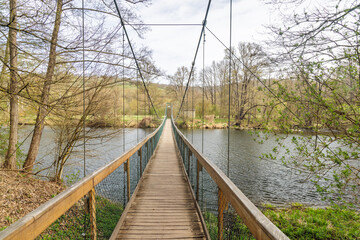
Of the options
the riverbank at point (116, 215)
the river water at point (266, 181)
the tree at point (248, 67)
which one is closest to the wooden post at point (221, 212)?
the riverbank at point (116, 215)

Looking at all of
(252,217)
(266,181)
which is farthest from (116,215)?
(266,181)

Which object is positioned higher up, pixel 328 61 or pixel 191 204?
pixel 328 61

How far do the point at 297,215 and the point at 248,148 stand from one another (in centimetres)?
681

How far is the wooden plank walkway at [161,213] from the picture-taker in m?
1.82

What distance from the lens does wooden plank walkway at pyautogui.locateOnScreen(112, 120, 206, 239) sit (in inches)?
71.8

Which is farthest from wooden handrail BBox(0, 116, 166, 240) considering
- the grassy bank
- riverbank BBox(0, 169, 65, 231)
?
riverbank BBox(0, 169, 65, 231)

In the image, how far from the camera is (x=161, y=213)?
2234mm

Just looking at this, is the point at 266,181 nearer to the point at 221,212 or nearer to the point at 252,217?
the point at 221,212

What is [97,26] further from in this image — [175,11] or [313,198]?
[313,198]

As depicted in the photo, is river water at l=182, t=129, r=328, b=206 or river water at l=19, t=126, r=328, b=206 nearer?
river water at l=19, t=126, r=328, b=206

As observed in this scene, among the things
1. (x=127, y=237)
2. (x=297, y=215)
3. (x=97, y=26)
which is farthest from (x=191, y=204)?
(x=97, y=26)

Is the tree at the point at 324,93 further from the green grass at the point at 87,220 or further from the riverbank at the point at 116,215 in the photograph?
the green grass at the point at 87,220

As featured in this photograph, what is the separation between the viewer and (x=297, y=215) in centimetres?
407

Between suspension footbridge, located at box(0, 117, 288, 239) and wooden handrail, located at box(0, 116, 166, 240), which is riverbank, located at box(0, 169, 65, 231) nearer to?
suspension footbridge, located at box(0, 117, 288, 239)
